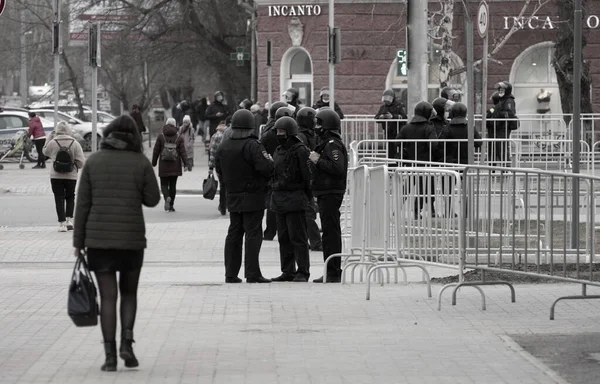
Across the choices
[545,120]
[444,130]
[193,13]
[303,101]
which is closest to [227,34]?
[193,13]

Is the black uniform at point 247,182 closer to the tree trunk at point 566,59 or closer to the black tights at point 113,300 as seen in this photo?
the black tights at point 113,300

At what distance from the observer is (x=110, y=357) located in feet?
27.9

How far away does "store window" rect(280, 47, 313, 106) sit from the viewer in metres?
39.0

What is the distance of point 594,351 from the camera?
920cm

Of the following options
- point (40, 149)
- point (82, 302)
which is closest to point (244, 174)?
point (82, 302)

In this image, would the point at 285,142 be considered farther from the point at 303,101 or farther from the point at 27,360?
the point at 303,101

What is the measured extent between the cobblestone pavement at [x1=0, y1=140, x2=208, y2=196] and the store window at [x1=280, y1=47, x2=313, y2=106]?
3.22 metres

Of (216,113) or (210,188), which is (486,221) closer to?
(210,188)

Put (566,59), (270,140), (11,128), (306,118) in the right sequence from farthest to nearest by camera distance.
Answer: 1. (11,128)
2. (566,59)
3. (270,140)
4. (306,118)

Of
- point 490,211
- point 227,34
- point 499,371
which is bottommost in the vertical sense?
point 499,371

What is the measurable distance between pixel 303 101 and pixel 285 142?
25212mm

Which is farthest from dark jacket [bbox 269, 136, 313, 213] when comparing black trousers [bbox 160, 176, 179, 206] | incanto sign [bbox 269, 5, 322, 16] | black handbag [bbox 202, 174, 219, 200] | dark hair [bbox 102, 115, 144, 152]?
incanto sign [bbox 269, 5, 322, 16]

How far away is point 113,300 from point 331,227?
5570 millimetres

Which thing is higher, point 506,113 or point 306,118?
point 506,113
